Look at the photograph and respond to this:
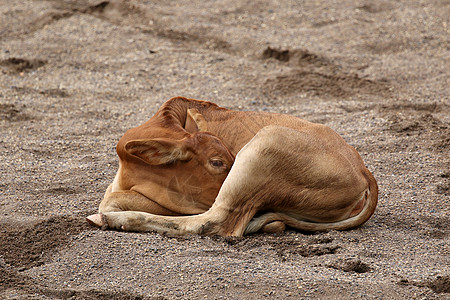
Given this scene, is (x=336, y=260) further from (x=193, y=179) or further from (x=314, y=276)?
(x=193, y=179)

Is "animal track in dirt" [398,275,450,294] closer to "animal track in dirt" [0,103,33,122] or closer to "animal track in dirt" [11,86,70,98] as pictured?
"animal track in dirt" [0,103,33,122]

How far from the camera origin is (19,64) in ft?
27.8

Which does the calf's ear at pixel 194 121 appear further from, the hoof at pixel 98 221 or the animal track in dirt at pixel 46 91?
the animal track in dirt at pixel 46 91

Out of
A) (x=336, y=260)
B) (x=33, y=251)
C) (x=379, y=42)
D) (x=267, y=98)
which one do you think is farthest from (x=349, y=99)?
(x=33, y=251)

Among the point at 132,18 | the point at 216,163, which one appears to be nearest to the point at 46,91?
the point at 132,18

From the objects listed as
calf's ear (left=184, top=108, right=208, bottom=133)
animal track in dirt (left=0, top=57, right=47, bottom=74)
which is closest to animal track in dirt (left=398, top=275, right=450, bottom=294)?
calf's ear (left=184, top=108, right=208, bottom=133)

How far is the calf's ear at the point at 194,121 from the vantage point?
15.2 ft

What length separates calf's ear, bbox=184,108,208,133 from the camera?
463 centimetres

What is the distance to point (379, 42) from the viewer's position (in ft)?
30.4

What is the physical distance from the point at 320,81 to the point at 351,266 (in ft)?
14.5

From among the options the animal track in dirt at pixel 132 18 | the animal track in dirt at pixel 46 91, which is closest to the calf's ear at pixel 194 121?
the animal track in dirt at pixel 46 91

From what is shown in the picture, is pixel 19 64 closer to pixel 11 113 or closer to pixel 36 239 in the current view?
pixel 11 113

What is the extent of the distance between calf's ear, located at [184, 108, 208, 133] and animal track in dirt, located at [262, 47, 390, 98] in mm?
3217

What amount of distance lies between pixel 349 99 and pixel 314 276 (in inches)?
166
